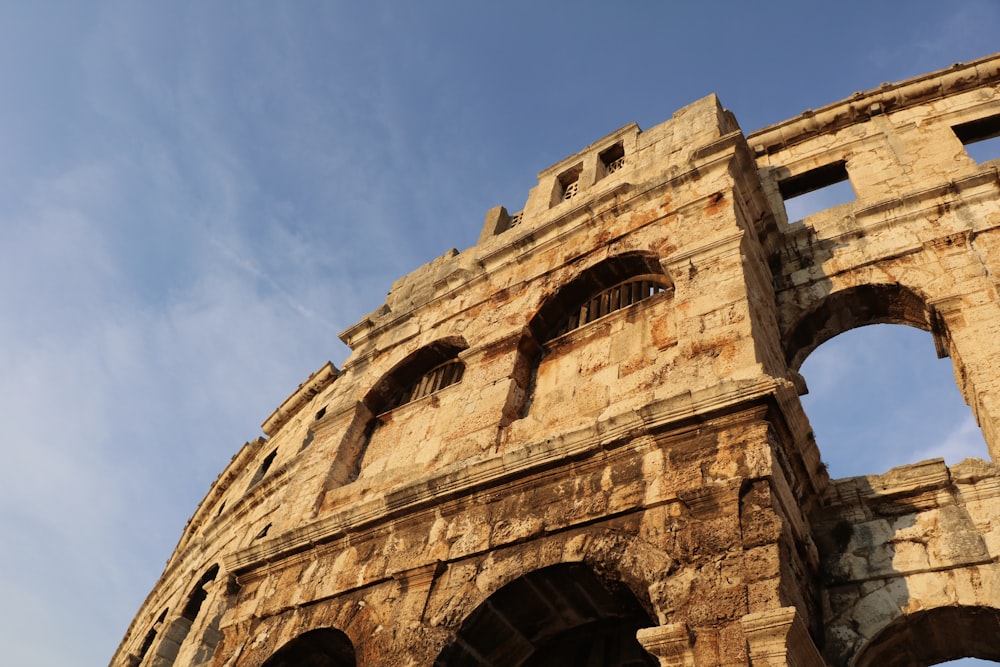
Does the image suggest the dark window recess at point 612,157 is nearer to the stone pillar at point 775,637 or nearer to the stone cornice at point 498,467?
the stone cornice at point 498,467

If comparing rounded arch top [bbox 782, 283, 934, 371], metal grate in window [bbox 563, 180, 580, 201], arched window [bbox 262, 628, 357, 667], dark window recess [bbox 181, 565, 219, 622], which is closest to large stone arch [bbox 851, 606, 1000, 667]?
rounded arch top [bbox 782, 283, 934, 371]

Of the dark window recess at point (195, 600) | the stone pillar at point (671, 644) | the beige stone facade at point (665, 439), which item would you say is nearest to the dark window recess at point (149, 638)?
the dark window recess at point (195, 600)

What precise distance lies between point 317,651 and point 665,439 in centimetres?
379

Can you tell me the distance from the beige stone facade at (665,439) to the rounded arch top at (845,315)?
0.03 metres

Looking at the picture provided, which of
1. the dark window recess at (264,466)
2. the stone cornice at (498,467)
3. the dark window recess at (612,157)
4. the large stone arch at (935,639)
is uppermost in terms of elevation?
the dark window recess at (612,157)

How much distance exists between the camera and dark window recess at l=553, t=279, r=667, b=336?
8047 millimetres

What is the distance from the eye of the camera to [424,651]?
18.5ft

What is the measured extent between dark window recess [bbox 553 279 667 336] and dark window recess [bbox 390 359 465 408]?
1539 mm

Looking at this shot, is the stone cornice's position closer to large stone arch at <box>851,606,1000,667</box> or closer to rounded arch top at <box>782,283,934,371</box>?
large stone arch at <box>851,606,1000,667</box>

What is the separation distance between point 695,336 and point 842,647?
2549mm

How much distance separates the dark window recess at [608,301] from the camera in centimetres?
805

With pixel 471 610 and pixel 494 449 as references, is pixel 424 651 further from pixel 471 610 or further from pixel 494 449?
pixel 494 449

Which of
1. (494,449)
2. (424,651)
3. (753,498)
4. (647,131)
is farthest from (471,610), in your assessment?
(647,131)

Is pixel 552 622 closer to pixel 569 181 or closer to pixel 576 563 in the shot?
pixel 576 563
